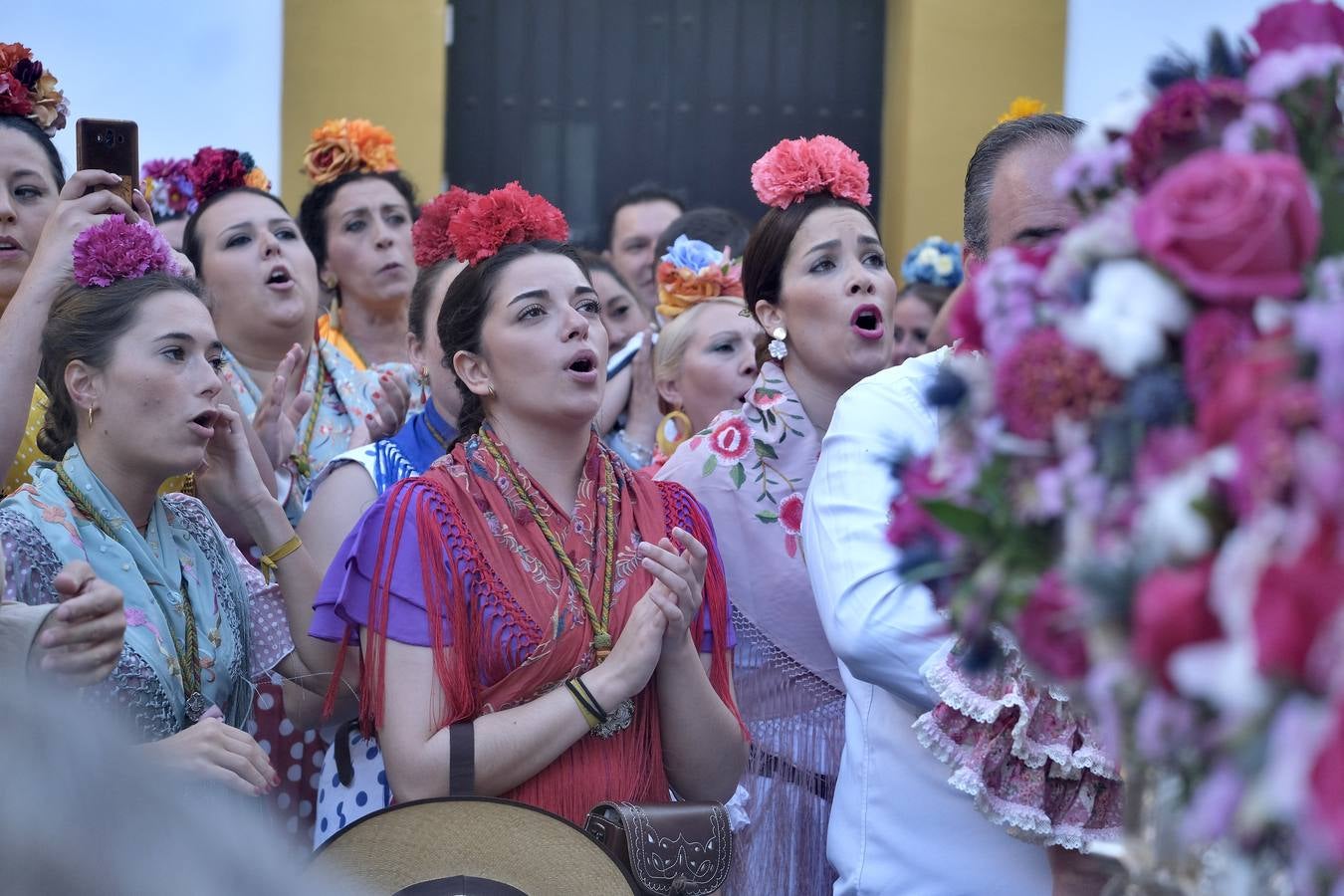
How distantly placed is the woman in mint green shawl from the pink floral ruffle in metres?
1.22

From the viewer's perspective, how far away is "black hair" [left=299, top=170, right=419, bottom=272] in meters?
5.47

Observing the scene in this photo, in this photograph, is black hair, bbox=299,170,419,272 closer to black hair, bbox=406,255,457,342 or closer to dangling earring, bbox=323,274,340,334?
dangling earring, bbox=323,274,340,334

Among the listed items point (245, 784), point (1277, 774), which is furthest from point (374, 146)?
point (1277, 774)

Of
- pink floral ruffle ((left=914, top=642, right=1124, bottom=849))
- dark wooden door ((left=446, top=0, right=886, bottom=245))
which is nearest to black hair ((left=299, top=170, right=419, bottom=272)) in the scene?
dark wooden door ((left=446, top=0, right=886, bottom=245))

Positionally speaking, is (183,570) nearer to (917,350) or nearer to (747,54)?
(917,350)

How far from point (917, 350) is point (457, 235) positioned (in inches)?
107

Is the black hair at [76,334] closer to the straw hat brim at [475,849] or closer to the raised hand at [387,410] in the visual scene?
the raised hand at [387,410]

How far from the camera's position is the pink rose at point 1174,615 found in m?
1.31

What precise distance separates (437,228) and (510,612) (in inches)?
53.2

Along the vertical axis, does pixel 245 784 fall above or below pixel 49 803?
below

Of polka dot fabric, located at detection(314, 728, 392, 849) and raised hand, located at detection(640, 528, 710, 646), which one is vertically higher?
raised hand, located at detection(640, 528, 710, 646)

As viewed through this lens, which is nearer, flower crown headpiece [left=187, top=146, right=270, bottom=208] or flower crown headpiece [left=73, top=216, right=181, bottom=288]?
flower crown headpiece [left=73, top=216, right=181, bottom=288]

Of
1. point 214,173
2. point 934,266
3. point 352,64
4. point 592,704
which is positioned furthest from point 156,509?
point 352,64

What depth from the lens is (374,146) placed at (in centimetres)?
561
